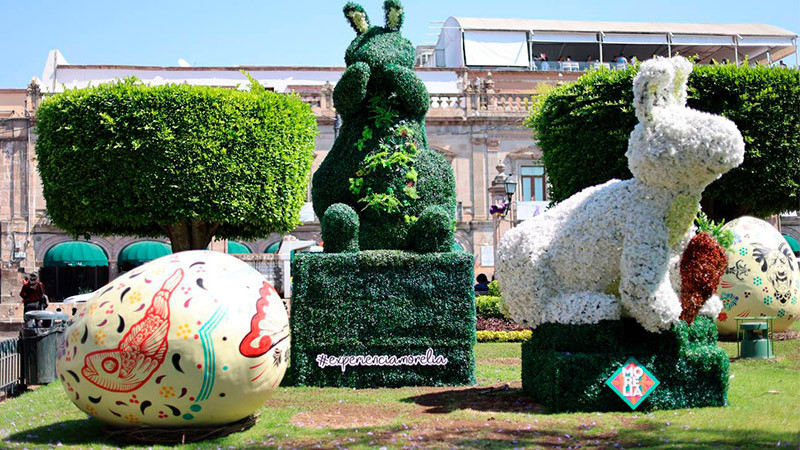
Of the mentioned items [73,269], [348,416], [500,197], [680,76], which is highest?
[680,76]

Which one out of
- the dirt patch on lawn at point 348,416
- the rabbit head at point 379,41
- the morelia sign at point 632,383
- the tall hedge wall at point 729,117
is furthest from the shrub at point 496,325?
the morelia sign at point 632,383

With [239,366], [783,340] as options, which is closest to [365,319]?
[239,366]

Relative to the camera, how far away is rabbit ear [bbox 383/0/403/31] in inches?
448

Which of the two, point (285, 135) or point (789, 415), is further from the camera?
point (285, 135)

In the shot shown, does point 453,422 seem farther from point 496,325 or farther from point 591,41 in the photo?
point 591,41

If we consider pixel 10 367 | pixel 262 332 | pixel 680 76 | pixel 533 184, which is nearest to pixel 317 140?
pixel 533 184

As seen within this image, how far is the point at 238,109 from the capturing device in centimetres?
1884

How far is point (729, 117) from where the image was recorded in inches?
666

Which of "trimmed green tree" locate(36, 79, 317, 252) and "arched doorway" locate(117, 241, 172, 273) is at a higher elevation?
"trimmed green tree" locate(36, 79, 317, 252)

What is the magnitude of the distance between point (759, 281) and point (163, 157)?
43.4ft

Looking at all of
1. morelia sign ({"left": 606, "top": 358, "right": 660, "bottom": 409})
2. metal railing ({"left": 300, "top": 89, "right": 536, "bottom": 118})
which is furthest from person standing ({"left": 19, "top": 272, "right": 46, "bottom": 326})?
metal railing ({"left": 300, "top": 89, "right": 536, "bottom": 118})

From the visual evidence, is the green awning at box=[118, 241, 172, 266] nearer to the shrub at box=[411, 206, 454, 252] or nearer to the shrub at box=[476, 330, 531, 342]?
the shrub at box=[476, 330, 531, 342]

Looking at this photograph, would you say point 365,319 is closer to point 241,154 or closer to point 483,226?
point 241,154

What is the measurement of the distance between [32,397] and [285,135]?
10.5 meters
